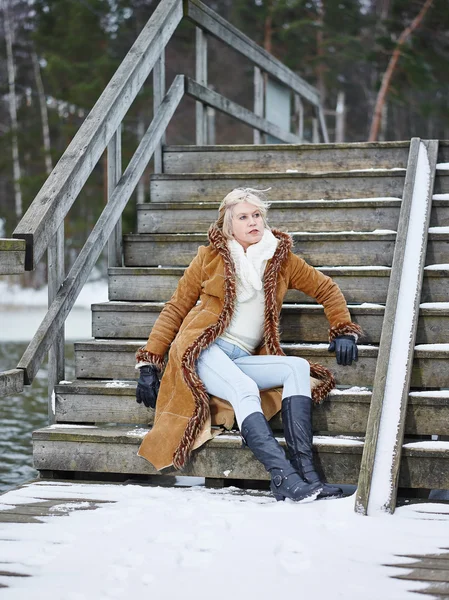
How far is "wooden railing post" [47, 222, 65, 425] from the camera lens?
405 cm

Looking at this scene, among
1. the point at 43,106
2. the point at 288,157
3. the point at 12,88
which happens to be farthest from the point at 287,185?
the point at 12,88

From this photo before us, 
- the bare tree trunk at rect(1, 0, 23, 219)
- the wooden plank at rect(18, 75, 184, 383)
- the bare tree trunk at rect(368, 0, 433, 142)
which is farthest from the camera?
the bare tree trunk at rect(1, 0, 23, 219)

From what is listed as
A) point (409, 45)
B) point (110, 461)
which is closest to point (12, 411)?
point (110, 461)

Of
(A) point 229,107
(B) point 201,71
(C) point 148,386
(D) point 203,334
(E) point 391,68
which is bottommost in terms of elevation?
(C) point 148,386

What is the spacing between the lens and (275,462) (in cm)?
334

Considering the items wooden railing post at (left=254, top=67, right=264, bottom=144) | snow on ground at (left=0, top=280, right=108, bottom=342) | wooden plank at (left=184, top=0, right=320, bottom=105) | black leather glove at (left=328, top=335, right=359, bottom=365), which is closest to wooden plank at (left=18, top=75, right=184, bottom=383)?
wooden plank at (left=184, top=0, right=320, bottom=105)

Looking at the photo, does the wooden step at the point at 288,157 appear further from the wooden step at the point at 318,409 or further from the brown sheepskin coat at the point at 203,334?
the wooden step at the point at 318,409

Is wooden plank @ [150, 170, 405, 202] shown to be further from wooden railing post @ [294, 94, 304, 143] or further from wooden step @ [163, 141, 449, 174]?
wooden railing post @ [294, 94, 304, 143]

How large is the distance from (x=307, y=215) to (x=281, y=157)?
735 millimetres

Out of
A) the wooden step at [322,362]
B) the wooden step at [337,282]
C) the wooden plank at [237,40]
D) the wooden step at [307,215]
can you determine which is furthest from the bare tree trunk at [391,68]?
the wooden step at [322,362]

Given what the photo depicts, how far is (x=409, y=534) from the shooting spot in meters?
2.90

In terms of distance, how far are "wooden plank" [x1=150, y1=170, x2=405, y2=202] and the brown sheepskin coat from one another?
1325 millimetres

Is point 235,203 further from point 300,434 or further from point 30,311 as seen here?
point 30,311

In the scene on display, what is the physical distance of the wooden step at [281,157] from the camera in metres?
5.33
